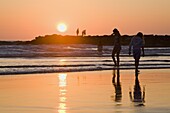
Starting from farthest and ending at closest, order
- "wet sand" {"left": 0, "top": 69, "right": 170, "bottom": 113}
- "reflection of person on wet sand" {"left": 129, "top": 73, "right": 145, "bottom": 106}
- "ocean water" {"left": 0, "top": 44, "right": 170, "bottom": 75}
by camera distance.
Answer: "ocean water" {"left": 0, "top": 44, "right": 170, "bottom": 75}, "reflection of person on wet sand" {"left": 129, "top": 73, "right": 145, "bottom": 106}, "wet sand" {"left": 0, "top": 69, "right": 170, "bottom": 113}

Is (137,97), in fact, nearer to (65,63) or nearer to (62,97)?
(62,97)

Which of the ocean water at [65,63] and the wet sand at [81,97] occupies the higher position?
the ocean water at [65,63]

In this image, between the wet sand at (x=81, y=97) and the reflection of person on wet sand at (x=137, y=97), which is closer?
the wet sand at (x=81, y=97)

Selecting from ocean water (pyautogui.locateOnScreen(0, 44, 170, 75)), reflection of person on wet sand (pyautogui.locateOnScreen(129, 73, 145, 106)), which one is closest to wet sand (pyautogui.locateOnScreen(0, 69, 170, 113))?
reflection of person on wet sand (pyautogui.locateOnScreen(129, 73, 145, 106))

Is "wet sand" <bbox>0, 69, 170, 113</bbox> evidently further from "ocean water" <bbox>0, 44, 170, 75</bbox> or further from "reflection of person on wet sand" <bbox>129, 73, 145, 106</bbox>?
"ocean water" <bbox>0, 44, 170, 75</bbox>

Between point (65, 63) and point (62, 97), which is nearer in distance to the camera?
point (62, 97)

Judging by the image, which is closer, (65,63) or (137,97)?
(137,97)

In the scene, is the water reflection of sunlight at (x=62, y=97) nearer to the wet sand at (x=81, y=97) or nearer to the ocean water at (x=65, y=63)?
the wet sand at (x=81, y=97)

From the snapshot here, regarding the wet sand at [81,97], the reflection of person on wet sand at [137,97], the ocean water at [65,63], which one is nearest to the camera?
the wet sand at [81,97]

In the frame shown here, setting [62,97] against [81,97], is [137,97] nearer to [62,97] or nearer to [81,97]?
[81,97]

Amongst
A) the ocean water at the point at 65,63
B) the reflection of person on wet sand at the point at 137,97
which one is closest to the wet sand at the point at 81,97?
the reflection of person on wet sand at the point at 137,97

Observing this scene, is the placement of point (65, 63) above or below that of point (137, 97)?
above

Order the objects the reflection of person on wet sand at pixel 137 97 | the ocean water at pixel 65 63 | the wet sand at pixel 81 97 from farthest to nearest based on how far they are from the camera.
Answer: the ocean water at pixel 65 63, the reflection of person on wet sand at pixel 137 97, the wet sand at pixel 81 97

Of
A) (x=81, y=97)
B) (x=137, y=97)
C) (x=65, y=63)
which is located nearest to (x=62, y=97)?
(x=81, y=97)
